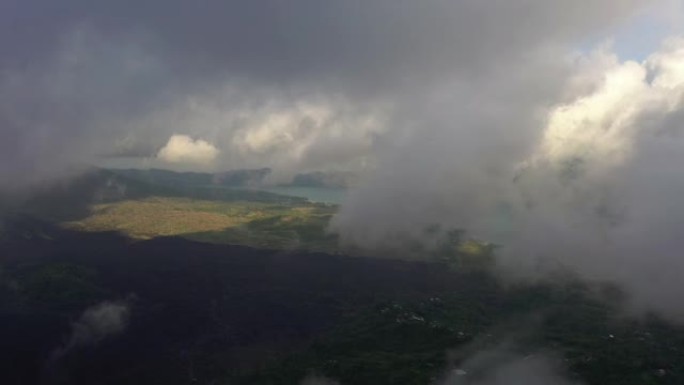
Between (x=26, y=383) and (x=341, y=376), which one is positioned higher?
(x=341, y=376)

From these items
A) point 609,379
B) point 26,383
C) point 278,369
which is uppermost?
point 609,379

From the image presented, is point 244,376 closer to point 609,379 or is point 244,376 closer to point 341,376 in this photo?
point 341,376

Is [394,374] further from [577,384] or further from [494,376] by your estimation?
[577,384]

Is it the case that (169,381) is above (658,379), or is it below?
below

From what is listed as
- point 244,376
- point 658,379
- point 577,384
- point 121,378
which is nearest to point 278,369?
point 244,376

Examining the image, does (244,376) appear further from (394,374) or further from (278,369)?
(394,374)

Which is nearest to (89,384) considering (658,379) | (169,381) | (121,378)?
(121,378)

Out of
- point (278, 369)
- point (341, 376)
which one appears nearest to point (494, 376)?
point (341, 376)
